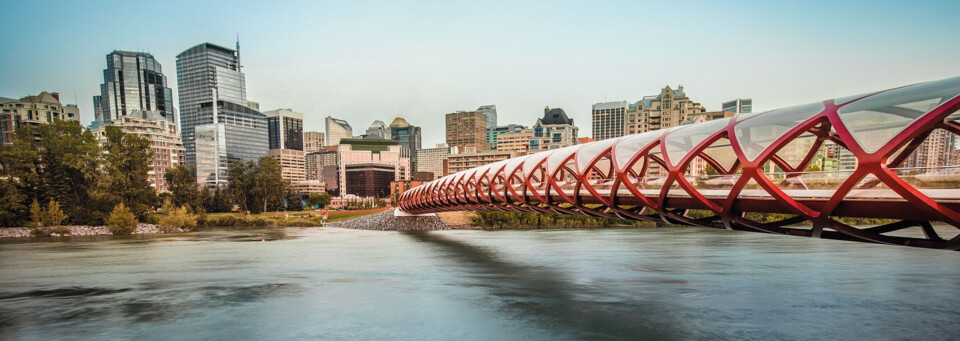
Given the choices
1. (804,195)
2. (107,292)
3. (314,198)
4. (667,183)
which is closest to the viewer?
(804,195)

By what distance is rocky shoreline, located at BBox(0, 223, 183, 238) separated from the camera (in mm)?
42500

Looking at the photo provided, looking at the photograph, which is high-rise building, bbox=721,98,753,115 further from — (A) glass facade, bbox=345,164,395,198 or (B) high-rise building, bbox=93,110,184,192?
(B) high-rise building, bbox=93,110,184,192

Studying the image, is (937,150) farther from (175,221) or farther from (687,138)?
(175,221)

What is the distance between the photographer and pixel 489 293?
18.0m

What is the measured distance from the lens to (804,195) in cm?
899

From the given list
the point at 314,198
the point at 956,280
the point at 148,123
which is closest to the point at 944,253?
the point at 956,280

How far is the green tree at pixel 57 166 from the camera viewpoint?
45.4 m

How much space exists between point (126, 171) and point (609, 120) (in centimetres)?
14340

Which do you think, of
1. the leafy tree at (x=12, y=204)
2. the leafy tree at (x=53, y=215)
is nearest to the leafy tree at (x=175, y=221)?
the leafy tree at (x=53, y=215)

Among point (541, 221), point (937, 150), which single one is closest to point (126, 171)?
point (541, 221)

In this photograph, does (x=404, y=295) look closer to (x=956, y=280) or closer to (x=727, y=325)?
(x=727, y=325)

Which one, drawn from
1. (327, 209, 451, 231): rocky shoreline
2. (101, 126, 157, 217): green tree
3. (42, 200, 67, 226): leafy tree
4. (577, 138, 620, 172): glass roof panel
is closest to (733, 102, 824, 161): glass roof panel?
(577, 138, 620, 172): glass roof panel

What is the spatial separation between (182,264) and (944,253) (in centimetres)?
4604

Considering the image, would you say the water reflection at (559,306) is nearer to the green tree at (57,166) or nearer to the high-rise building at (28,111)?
the green tree at (57,166)
